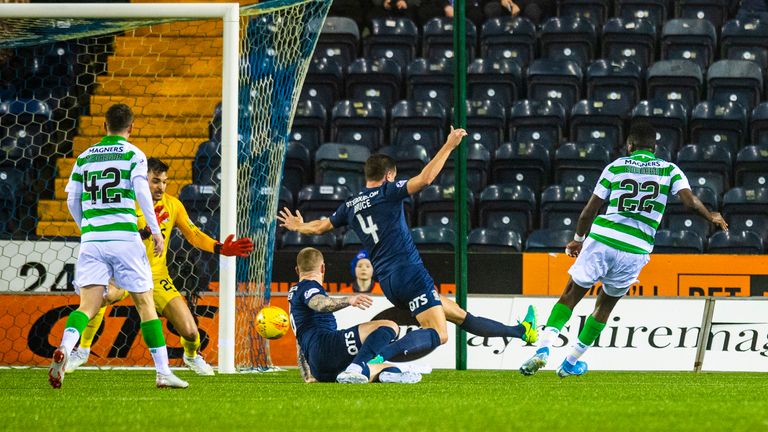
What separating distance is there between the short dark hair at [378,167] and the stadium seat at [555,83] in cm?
758

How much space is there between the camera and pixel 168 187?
48.8 feet

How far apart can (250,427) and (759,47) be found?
13157 mm

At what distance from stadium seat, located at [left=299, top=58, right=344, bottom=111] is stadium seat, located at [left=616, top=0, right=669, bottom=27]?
4.24 meters

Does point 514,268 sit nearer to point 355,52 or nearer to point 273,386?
point 273,386

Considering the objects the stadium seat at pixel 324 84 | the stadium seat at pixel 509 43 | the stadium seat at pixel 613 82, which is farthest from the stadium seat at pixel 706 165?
the stadium seat at pixel 324 84

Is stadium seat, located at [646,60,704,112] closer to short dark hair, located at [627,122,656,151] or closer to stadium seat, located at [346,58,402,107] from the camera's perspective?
stadium seat, located at [346,58,402,107]

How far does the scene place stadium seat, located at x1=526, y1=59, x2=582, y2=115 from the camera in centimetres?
1606

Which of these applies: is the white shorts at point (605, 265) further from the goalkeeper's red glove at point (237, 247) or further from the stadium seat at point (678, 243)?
the stadium seat at point (678, 243)

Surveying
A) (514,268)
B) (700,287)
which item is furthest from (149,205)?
(700,287)

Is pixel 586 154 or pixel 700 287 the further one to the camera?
pixel 586 154

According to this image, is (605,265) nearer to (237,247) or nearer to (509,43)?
(237,247)

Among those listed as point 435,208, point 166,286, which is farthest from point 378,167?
point 435,208

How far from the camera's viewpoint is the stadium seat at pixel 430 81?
53.0 feet

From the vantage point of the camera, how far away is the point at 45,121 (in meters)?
14.0
